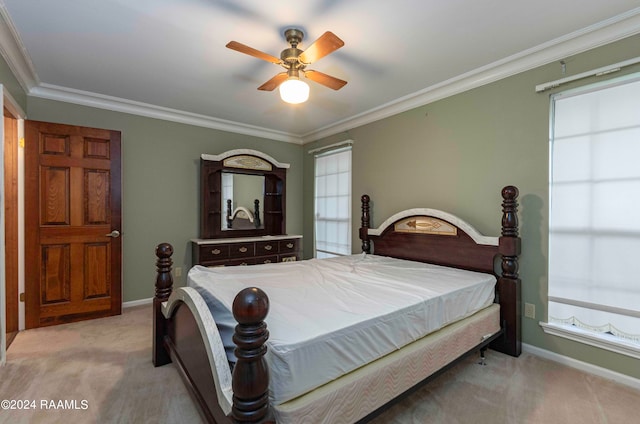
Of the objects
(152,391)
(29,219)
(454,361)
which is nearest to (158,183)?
(29,219)

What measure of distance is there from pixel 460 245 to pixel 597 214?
981 mm

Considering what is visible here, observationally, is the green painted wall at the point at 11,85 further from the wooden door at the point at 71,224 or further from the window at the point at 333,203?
the window at the point at 333,203

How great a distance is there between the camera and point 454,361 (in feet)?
6.30

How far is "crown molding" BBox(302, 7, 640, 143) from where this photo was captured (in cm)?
200

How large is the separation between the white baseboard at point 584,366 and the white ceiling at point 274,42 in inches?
91.8

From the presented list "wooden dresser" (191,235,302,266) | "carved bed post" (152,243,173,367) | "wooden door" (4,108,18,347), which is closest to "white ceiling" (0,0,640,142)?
"wooden door" (4,108,18,347)

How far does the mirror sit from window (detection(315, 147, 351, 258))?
93cm

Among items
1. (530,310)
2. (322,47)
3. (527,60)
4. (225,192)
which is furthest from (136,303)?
(527,60)

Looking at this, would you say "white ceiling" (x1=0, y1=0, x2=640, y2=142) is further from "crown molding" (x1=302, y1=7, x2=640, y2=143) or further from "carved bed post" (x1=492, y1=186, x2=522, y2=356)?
"carved bed post" (x1=492, y1=186, x2=522, y2=356)

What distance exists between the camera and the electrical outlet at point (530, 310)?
2.42 meters

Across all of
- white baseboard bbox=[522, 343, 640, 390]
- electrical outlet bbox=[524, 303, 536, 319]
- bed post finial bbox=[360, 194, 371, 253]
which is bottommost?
white baseboard bbox=[522, 343, 640, 390]

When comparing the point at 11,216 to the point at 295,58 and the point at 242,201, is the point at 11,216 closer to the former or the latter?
the point at 242,201

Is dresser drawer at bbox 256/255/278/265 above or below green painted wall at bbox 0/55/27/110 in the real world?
below

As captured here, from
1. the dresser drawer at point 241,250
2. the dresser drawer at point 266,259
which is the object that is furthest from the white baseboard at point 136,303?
the dresser drawer at point 266,259
